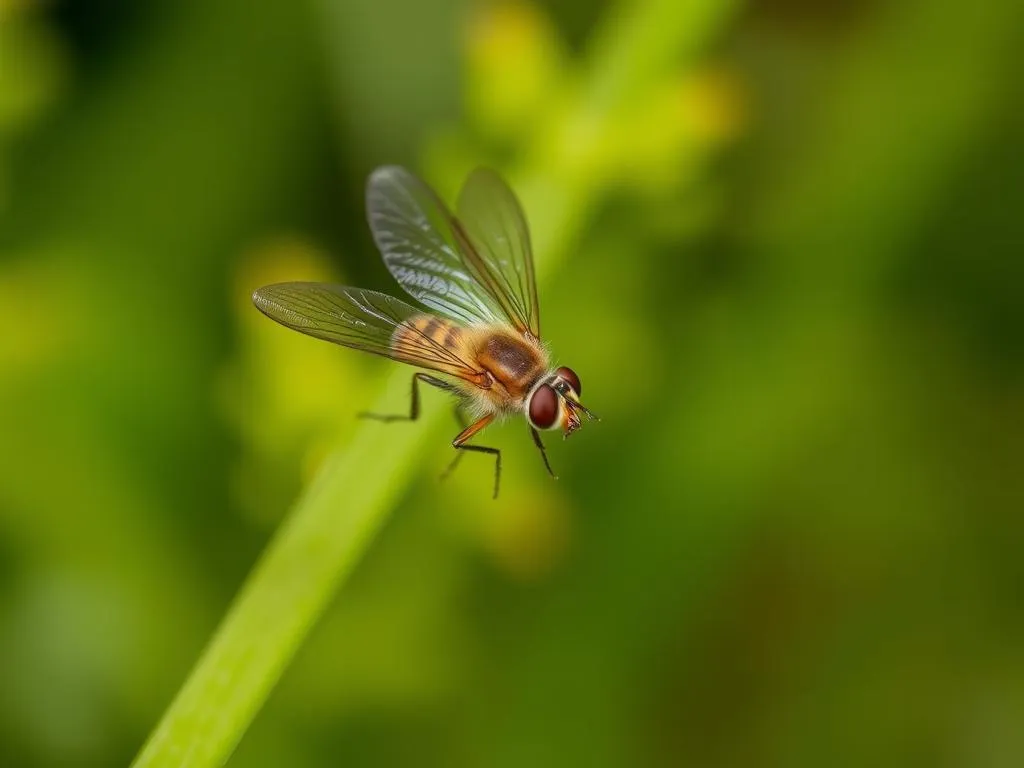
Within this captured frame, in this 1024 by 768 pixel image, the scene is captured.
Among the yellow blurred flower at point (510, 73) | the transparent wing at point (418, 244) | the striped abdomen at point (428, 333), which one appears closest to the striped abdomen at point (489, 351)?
the striped abdomen at point (428, 333)

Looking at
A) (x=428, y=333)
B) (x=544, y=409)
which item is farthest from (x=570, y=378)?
(x=428, y=333)

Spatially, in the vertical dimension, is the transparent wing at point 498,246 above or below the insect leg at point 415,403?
above

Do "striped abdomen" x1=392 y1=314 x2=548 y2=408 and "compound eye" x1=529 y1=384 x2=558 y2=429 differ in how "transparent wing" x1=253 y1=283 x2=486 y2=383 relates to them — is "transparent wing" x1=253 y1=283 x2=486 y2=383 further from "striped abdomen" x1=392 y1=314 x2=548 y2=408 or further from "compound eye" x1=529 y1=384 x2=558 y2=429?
"compound eye" x1=529 y1=384 x2=558 y2=429

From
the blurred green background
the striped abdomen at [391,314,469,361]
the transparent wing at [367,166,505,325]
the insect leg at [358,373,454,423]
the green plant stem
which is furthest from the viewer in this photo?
the blurred green background

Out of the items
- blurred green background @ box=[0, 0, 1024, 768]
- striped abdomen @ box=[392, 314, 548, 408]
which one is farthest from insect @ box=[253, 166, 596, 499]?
blurred green background @ box=[0, 0, 1024, 768]

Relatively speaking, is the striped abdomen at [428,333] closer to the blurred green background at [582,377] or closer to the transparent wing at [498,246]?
the transparent wing at [498,246]

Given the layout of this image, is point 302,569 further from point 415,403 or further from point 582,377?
point 582,377

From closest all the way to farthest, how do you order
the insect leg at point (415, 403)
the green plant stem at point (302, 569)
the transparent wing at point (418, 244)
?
the green plant stem at point (302, 569)
the insect leg at point (415, 403)
the transparent wing at point (418, 244)
